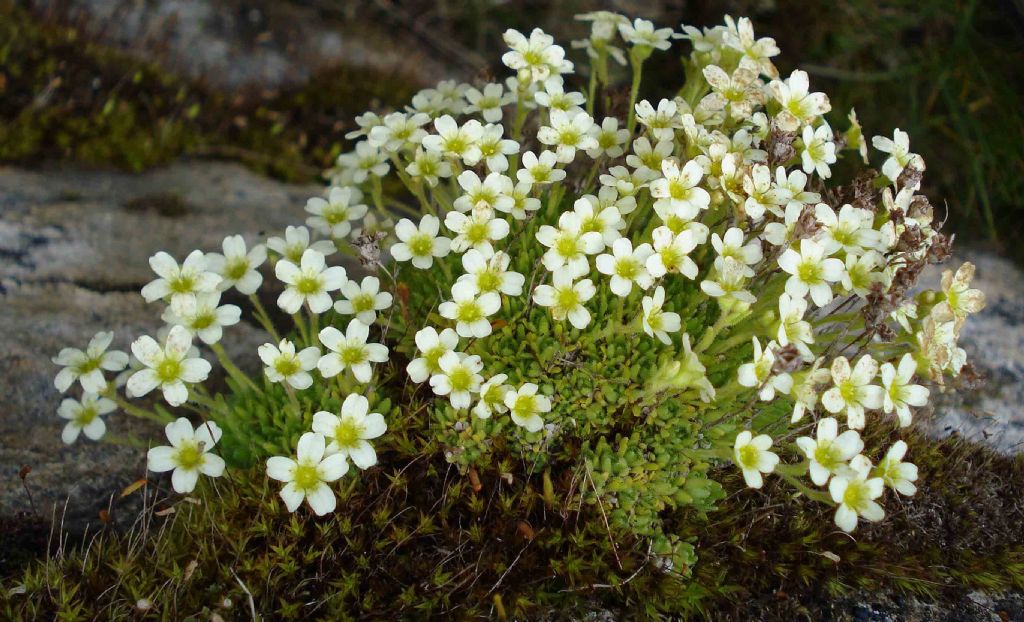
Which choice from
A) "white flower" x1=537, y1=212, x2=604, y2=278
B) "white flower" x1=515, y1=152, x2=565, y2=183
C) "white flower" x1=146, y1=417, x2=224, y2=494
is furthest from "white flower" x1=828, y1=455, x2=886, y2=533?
"white flower" x1=146, y1=417, x2=224, y2=494

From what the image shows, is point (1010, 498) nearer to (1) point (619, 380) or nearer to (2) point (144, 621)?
(1) point (619, 380)

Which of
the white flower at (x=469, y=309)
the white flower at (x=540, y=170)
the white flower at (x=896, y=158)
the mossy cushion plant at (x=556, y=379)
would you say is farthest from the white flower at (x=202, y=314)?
the white flower at (x=896, y=158)

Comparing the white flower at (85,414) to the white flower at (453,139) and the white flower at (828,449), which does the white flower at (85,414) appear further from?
the white flower at (828,449)

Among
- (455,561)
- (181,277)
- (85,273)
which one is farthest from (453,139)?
(85,273)

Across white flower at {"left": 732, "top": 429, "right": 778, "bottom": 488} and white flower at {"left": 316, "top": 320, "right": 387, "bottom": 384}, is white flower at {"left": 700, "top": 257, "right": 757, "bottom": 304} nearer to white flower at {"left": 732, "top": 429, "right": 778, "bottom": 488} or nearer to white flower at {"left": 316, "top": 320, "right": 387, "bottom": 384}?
white flower at {"left": 732, "top": 429, "right": 778, "bottom": 488}

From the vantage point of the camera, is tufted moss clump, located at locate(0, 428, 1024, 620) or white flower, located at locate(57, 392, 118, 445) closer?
tufted moss clump, located at locate(0, 428, 1024, 620)

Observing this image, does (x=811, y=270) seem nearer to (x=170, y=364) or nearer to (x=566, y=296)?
(x=566, y=296)
